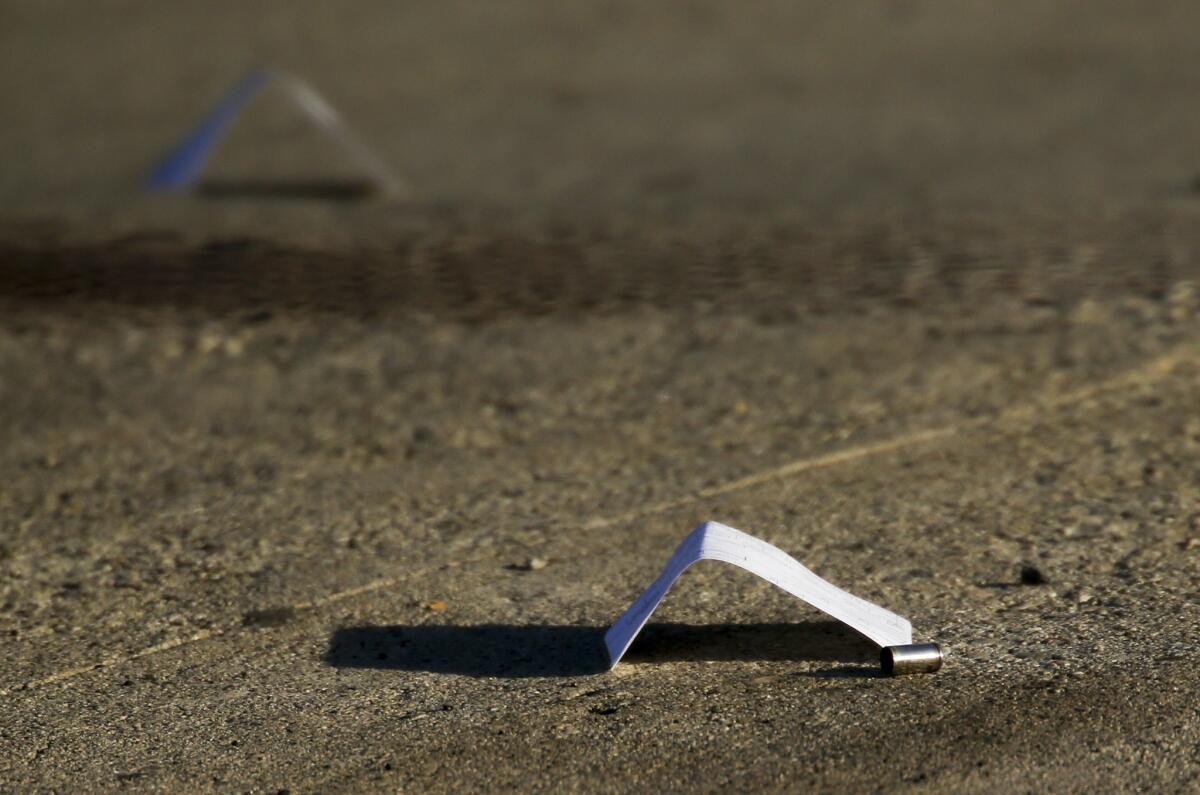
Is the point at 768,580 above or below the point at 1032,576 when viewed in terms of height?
above

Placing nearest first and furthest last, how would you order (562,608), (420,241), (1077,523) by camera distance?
(562,608)
(1077,523)
(420,241)

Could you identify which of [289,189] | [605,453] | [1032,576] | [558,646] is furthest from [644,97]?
[558,646]

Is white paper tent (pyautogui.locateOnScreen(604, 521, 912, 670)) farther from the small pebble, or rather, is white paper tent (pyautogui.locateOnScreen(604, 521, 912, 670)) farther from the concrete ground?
the small pebble

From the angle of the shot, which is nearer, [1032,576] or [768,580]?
[768,580]

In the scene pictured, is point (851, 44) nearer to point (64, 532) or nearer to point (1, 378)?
point (1, 378)

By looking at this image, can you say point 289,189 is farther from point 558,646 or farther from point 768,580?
point 768,580

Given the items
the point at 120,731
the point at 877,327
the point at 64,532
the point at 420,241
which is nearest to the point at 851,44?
the point at 420,241

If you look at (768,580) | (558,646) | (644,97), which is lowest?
(558,646)

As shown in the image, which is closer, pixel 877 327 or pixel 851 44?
pixel 877 327

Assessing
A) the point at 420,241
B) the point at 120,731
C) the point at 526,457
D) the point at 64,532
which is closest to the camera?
the point at 120,731
